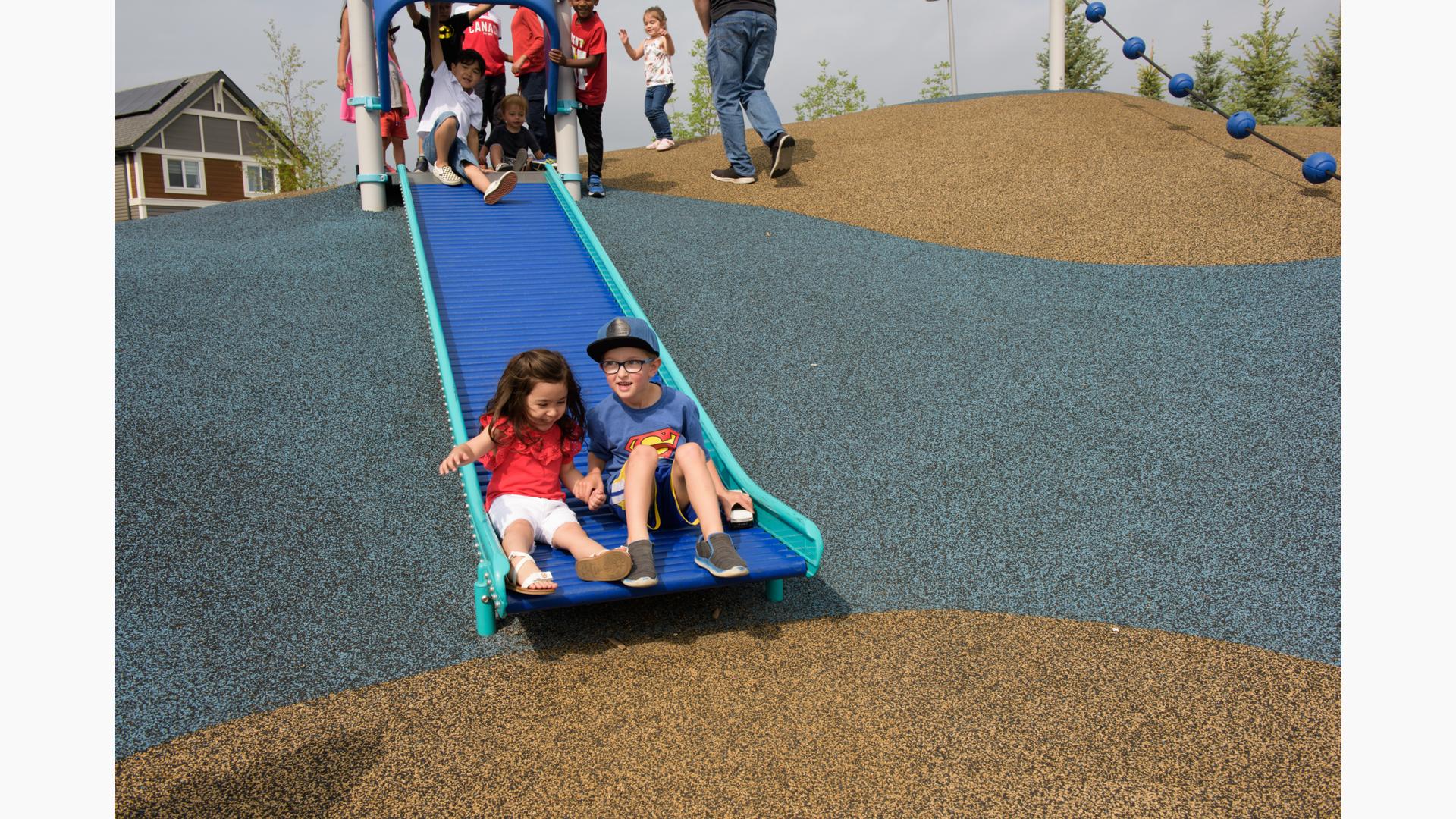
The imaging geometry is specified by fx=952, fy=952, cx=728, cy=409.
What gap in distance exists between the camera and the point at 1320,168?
26.6ft

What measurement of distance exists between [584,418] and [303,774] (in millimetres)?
1874

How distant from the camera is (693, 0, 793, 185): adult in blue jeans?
32.0ft

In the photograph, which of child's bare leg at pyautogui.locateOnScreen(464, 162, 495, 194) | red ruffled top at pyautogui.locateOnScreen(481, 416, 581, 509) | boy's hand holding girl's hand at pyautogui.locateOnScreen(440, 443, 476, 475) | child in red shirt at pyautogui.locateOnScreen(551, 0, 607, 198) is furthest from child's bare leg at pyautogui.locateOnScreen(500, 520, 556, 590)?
child in red shirt at pyautogui.locateOnScreen(551, 0, 607, 198)

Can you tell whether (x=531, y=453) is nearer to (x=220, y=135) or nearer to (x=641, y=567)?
(x=641, y=567)

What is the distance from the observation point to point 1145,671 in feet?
11.8

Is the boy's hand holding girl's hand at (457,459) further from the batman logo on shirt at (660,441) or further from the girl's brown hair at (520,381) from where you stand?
the batman logo on shirt at (660,441)

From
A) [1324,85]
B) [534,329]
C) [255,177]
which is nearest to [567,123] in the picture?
[534,329]

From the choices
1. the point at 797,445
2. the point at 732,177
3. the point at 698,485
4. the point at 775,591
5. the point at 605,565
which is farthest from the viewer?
the point at 732,177

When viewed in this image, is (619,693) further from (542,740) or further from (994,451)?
(994,451)

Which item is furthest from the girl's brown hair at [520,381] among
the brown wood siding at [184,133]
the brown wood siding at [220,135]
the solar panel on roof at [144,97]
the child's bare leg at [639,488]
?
the solar panel on roof at [144,97]

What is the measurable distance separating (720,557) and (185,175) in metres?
38.5

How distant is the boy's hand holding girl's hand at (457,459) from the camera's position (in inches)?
147

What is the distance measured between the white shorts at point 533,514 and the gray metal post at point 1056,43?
11334 millimetres

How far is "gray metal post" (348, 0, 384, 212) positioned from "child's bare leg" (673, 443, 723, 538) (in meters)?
5.97
